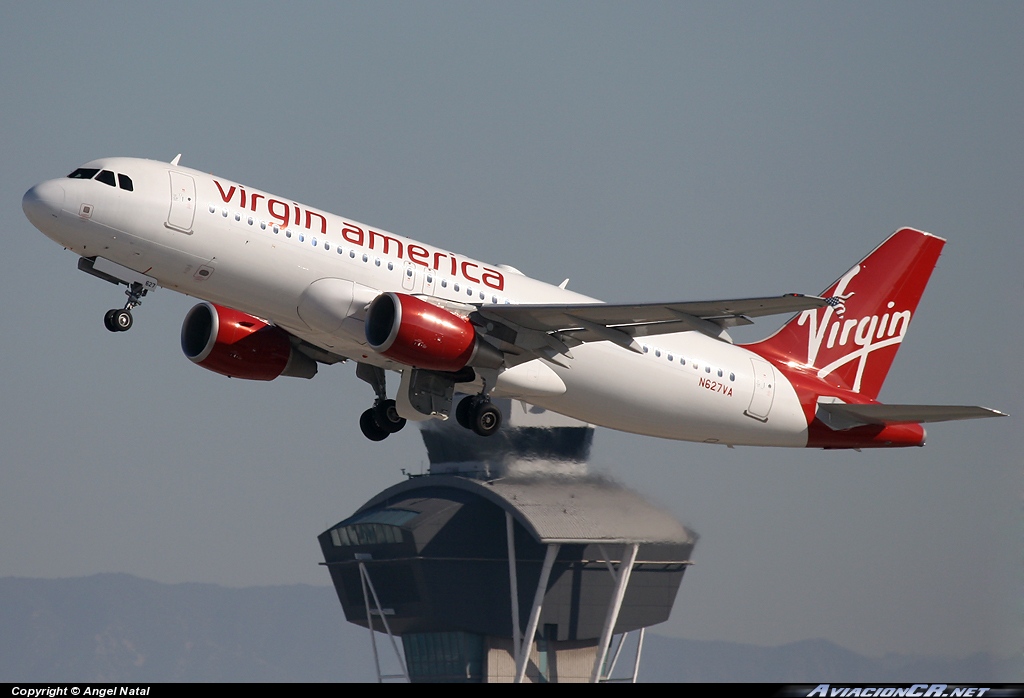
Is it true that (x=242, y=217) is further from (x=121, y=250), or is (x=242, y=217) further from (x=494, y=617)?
(x=494, y=617)

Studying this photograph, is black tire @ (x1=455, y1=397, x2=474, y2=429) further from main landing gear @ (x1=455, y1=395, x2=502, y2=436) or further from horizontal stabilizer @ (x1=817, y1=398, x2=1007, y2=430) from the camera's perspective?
horizontal stabilizer @ (x1=817, y1=398, x2=1007, y2=430)

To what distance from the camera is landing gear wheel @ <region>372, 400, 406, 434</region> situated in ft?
123

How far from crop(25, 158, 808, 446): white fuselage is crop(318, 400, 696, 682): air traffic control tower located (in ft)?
159

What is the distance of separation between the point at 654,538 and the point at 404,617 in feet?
103

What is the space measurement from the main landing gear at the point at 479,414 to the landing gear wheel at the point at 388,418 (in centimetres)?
340

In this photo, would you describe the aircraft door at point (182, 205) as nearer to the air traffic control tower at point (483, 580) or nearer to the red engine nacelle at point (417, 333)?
the red engine nacelle at point (417, 333)

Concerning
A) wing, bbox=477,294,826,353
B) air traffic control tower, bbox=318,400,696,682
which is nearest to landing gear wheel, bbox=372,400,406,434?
wing, bbox=477,294,826,353

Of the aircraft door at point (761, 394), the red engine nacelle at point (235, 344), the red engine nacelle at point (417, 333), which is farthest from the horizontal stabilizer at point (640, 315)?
the red engine nacelle at point (235, 344)

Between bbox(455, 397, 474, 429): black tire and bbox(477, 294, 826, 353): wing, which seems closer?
bbox(477, 294, 826, 353): wing

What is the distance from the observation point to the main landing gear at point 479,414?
34.2 m

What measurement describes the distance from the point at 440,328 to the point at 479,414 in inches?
137
